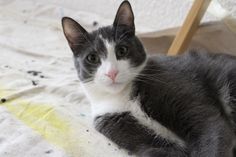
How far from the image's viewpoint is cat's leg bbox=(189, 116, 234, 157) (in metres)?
0.91

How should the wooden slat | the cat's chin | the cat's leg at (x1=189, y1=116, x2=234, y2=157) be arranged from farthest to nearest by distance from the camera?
the wooden slat, the cat's chin, the cat's leg at (x1=189, y1=116, x2=234, y2=157)

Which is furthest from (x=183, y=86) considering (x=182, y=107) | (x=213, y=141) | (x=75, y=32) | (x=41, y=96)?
(x=41, y=96)

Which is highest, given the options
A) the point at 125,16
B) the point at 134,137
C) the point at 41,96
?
the point at 125,16

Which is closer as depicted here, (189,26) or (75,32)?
(75,32)

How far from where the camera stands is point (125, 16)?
1090 millimetres

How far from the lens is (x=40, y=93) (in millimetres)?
1311

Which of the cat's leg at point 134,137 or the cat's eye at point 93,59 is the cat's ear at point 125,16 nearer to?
the cat's eye at point 93,59

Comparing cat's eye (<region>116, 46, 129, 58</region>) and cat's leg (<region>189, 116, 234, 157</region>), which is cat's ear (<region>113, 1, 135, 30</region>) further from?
cat's leg (<region>189, 116, 234, 157</region>)

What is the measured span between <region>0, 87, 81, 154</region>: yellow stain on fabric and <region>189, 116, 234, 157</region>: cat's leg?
1.00ft

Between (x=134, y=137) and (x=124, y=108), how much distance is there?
0.09 m

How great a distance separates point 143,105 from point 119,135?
0.33 feet

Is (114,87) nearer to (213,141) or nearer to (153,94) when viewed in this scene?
(153,94)

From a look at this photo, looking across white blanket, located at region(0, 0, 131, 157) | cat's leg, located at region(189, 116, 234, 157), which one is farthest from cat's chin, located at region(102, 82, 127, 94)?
cat's leg, located at region(189, 116, 234, 157)

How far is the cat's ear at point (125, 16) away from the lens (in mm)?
1079
